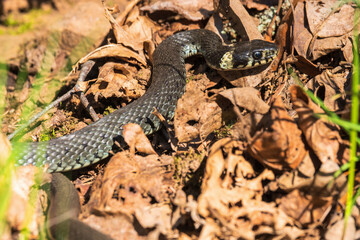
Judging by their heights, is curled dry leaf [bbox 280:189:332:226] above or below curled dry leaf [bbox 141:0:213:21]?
below

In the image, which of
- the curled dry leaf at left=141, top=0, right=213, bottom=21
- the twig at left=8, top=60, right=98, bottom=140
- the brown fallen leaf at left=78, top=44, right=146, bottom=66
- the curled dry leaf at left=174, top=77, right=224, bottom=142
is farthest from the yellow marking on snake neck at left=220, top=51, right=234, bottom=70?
the twig at left=8, top=60, right=98, bottom=140

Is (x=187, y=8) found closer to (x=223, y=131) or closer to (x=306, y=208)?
(x=223, y=131)

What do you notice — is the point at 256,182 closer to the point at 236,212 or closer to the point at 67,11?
the point at 236,212

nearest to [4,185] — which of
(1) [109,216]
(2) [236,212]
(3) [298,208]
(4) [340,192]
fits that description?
(1) [109,216]

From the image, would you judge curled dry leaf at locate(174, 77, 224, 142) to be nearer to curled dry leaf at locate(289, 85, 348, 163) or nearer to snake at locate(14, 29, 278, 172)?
snake at locate(14, 29, 278, 172)

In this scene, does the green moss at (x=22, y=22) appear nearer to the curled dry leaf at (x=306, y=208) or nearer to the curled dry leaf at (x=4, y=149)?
the curled dry leaf at (x=4, y=149)

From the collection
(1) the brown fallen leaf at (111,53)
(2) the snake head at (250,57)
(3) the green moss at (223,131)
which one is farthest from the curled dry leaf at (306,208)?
(1) the brown fallen leaf at (111,53)

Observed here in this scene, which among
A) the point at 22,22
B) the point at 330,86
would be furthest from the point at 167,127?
the point at 22,22
